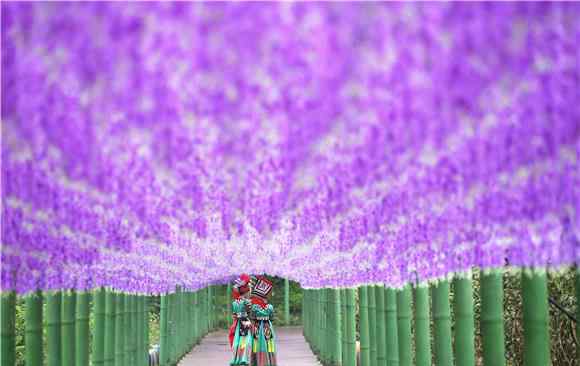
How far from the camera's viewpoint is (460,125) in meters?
3.49

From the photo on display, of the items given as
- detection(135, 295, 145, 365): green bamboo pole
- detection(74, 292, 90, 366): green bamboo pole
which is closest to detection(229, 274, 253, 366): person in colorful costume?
detection(135, 295, 145, 365): green bamboo pole

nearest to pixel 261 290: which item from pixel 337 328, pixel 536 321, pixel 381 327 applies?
pixel 337 328

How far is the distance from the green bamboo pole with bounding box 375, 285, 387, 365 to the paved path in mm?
9850

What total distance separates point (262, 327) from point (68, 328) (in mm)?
6815

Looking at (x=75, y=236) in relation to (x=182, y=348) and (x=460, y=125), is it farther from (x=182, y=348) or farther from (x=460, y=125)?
(x=182, y=348)

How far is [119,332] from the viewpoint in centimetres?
1313

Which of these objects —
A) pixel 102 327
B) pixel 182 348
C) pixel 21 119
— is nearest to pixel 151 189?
pixel 21 119

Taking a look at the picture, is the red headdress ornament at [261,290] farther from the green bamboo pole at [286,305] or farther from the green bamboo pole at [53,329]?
the green bamboo pole at [286,305]

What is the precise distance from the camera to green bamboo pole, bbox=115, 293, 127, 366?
13055mm

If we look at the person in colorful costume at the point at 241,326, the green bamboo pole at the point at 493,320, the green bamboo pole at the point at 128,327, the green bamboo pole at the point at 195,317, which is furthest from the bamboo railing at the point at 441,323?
the green bamboo pole at the point at 195,317

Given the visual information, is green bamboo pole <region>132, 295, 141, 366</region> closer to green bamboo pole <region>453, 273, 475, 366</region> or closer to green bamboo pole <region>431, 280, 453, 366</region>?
green bamboo pole <region>431, 280, 453, 366</region>

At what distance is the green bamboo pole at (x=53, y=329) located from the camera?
929 centimetres

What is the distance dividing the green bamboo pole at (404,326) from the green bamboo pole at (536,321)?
4.13 meters

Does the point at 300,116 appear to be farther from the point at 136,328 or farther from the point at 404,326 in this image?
the point at 136,328
